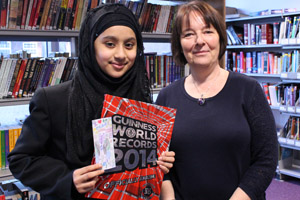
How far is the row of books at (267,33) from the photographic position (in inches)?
168

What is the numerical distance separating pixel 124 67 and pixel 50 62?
147 centimetres

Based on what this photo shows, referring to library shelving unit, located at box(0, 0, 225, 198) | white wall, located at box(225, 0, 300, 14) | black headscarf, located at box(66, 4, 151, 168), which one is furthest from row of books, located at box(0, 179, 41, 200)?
white wall, located at box(225, 0, 300, 14)

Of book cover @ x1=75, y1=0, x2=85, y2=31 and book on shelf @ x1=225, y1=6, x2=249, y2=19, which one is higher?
book on shelf @ x1=225, y1=6, x2=249, y2=19

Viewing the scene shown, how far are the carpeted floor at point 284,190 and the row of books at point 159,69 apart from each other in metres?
2.08

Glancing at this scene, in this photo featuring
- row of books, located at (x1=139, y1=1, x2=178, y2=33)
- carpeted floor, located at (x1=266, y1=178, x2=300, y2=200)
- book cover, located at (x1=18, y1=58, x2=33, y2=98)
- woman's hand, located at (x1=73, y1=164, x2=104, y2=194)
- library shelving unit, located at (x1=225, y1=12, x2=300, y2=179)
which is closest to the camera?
woman's hand, located at (x1=73, y1=164, x2=104, y2=194)

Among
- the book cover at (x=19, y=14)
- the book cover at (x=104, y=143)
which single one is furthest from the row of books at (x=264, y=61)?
the book cover at (x=104, y=143)

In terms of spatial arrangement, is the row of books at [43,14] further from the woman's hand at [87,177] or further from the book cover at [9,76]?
the woman's hand at [87,177]

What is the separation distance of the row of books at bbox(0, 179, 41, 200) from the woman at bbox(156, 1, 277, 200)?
1482mm

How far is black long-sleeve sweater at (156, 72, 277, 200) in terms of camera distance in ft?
4.54

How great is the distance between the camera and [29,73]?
2467mm

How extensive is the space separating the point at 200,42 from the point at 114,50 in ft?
1.48

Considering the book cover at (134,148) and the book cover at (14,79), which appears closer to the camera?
the book cover at (134,148)

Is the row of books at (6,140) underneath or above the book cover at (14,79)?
underneath

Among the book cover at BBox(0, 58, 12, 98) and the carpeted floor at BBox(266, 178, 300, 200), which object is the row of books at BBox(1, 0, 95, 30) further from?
the carpeted floor at BBox(266, 178, 300, 200)
